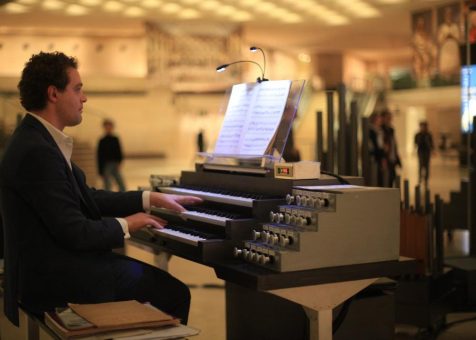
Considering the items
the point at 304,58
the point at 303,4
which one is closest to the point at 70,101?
the point at 303,4

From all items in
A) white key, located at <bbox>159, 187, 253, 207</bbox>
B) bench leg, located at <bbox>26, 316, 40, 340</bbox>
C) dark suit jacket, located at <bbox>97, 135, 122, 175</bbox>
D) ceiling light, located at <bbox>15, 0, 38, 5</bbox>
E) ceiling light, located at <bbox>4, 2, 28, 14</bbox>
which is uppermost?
ceiling light, located at <bbox>15, 0, 38, 5</bbox>

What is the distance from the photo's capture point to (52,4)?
20516 mm

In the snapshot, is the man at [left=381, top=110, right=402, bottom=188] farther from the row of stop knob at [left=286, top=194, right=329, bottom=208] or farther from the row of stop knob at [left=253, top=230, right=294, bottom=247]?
the row of stop knob at [left=253, top=230, right=294, bottom=247]

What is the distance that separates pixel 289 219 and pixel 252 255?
252 mm

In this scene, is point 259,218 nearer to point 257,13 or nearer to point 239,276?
point 239,276

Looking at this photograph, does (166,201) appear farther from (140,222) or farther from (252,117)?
(252,117)

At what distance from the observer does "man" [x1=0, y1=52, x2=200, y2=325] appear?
3.16m

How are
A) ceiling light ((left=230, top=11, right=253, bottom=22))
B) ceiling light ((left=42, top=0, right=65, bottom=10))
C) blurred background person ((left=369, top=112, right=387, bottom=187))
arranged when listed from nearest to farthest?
blurred background person ((left=369, top=112, right=387, bottom=187)), ceiling light ((left=42, top=0, right=65, bottom=10)), ceiling light ((left=230, top=11, right=253, bottom=22))

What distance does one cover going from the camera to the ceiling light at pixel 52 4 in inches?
797

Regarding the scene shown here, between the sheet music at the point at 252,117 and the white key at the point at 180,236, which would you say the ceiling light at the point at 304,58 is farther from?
the white key at the point at 180,236

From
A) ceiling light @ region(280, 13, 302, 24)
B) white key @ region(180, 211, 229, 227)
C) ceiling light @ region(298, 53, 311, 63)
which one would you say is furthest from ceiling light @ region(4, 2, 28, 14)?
white key @ region(180, 211, 229, 227)

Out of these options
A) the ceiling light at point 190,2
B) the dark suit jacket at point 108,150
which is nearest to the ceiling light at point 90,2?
the ceiling light at point 190,2

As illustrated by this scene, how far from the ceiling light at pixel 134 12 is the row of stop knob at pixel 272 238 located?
18.5 meters

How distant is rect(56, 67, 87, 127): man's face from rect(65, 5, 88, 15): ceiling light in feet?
60.2
